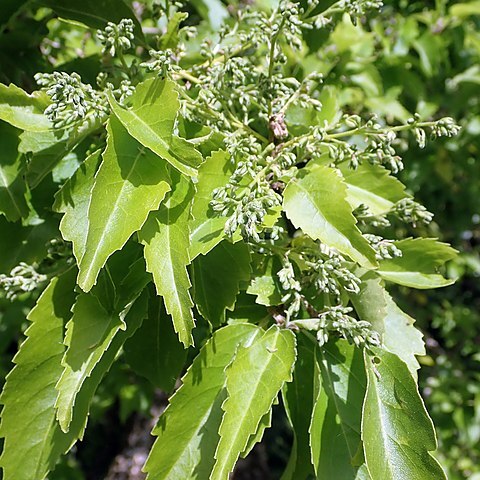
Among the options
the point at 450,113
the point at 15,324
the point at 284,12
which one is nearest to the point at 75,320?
the point at 284,12

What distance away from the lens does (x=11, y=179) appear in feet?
3.68

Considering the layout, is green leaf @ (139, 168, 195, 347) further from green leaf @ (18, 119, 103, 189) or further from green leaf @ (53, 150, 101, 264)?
green leaf @ (18, 119, 103, 189)

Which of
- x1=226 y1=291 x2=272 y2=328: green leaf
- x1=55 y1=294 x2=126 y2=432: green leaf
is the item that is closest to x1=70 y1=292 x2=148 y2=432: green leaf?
x1=55 y1=294 x2=126 y2=432: green leaf

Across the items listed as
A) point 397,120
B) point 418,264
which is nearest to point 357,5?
point 418,264

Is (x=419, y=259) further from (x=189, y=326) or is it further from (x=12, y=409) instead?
(x=12, y=409)

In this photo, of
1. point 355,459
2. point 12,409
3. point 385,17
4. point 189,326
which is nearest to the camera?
point 189,326

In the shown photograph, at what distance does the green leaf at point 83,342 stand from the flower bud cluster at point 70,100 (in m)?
0.28

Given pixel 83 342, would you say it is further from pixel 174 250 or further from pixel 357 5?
pixel 357 5

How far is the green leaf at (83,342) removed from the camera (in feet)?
3.21

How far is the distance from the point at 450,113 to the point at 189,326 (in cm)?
210

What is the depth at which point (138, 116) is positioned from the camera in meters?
0.94

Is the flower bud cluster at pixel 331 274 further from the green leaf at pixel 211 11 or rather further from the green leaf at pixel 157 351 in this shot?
the green leaf at pixel 211 11

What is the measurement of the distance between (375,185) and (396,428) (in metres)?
0.46

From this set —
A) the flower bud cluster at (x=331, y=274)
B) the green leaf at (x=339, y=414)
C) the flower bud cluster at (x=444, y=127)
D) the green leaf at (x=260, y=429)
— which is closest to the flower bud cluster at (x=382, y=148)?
the flower bud cluster at (x=444, y=127)
